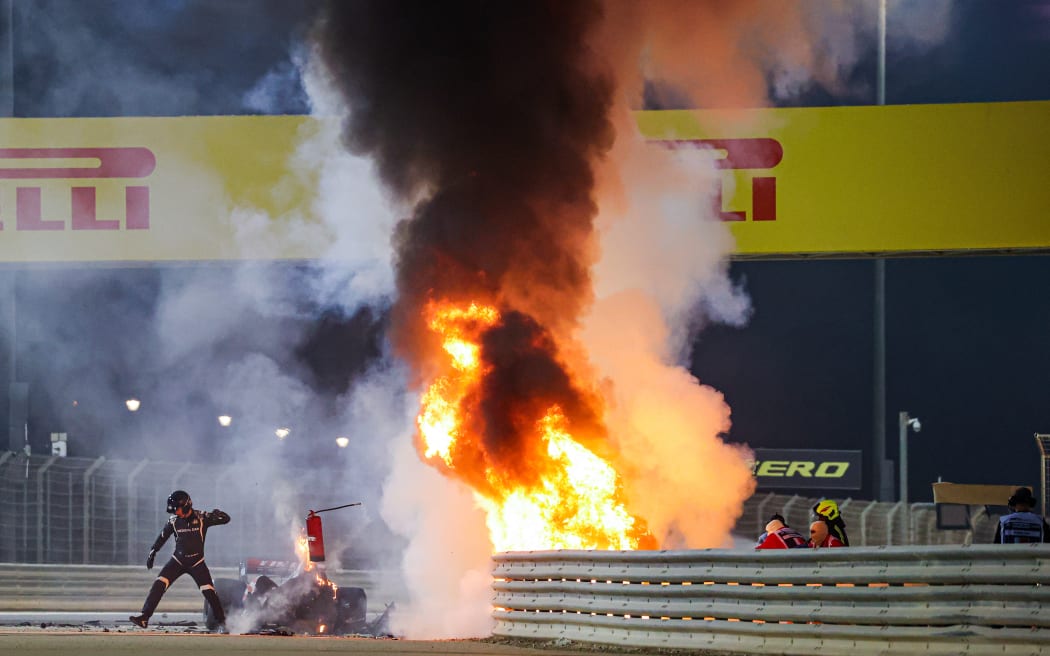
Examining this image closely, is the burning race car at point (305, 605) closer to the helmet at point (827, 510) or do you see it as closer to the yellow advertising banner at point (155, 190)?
the helmet at point (827, 510)

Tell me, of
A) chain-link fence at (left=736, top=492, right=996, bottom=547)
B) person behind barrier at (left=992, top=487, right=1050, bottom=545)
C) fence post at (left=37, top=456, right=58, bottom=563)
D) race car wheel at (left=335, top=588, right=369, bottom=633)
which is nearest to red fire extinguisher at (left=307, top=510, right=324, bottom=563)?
race car wheel at (left=335, top=588, right=369, bottom=633)

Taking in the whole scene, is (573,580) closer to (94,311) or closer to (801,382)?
(94,311)

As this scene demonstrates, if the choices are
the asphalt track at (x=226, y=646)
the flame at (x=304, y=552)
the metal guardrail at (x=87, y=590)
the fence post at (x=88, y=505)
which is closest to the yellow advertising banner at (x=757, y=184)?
the fence post at (x=88, y=505)

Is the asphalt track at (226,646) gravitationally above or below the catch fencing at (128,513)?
below

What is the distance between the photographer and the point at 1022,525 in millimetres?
11992

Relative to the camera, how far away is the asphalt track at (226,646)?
1144cm

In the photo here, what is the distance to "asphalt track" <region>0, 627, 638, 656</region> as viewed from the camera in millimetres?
11438

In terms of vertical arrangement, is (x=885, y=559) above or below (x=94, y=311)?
below

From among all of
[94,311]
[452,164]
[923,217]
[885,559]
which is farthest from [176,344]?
[885,559]

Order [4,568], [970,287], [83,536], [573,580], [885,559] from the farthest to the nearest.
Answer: [970,287] < [83,536] < [4,568] < [573,580] < [885,559]

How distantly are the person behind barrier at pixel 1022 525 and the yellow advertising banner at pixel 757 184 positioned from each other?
11.1 meters

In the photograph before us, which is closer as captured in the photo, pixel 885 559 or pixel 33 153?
pixel 885 559

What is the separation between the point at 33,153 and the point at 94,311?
528cm

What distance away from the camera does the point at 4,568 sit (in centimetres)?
2253
